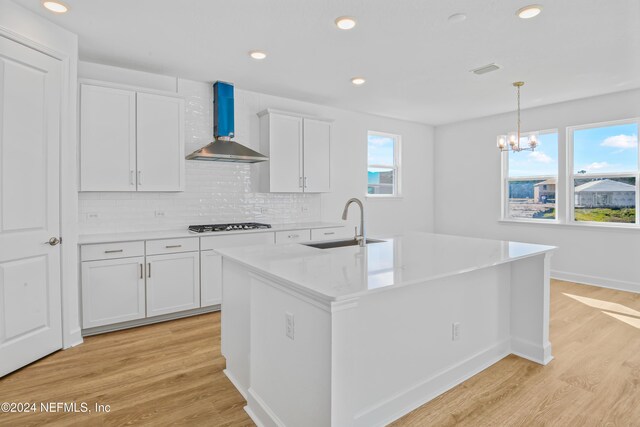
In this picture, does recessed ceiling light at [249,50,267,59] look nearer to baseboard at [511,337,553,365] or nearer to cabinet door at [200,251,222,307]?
cabinet door at [200,251,222,307]

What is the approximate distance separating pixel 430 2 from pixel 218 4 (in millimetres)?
1533

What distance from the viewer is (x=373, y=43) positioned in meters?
3.25

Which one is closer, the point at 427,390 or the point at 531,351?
the point at 427,390

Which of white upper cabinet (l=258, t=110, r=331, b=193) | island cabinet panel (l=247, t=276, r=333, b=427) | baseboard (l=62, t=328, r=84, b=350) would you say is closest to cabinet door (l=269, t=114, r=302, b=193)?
white upper cabinet (l=258, t=110, r=331, b=193)

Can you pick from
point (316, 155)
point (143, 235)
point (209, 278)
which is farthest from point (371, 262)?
point (316, 155)

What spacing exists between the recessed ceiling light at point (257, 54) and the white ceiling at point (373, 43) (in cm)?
6

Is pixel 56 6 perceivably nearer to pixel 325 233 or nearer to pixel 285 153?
pixel 285 153

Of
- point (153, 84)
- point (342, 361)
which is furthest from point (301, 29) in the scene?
point (342, 361)

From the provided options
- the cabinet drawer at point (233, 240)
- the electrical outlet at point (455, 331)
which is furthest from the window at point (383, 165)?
the electrical outlet at point (455, 331)

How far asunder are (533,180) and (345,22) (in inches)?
173

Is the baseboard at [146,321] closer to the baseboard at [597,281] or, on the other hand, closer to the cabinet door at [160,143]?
the cabinet door at [160,143]

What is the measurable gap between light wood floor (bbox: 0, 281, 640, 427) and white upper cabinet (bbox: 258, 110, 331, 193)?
2.10 metres

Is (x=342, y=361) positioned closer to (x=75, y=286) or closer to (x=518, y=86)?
(x=75, y=286)

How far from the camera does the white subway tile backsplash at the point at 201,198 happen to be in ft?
12.5
